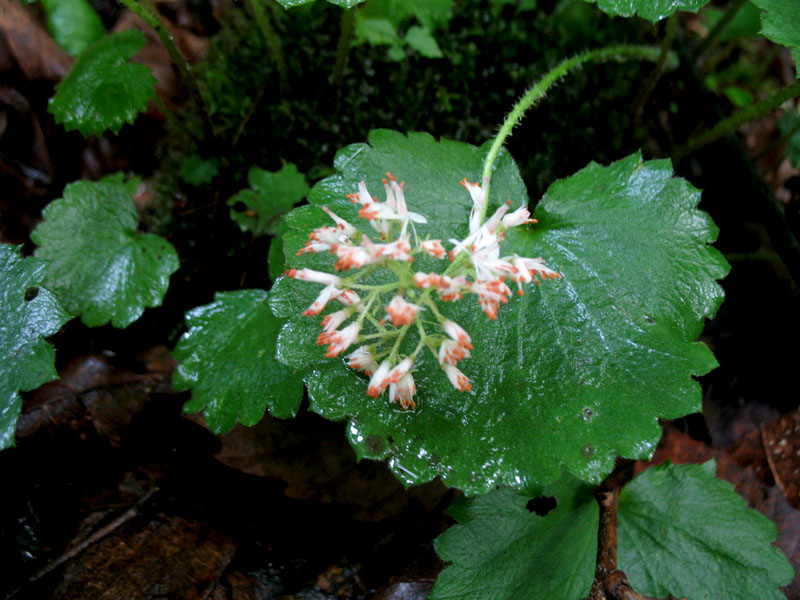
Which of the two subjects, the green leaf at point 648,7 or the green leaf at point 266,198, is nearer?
the green leaf at point 648,7

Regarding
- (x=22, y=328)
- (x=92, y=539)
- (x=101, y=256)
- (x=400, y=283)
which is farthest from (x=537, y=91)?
(x=92, y=539)

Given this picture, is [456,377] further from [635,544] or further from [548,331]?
[635,544]

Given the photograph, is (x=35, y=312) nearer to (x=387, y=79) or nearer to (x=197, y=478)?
(x=197, y=478)

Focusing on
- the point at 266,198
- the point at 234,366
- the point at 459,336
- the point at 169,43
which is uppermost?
the point at 169,43

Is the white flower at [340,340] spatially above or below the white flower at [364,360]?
above

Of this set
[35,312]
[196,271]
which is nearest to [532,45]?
[196,271]

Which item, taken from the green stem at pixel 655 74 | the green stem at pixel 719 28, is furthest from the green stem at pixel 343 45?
the green stem at pixel 719 28

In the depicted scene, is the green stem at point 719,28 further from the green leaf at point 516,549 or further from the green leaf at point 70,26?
the green leaf at point 70,26
